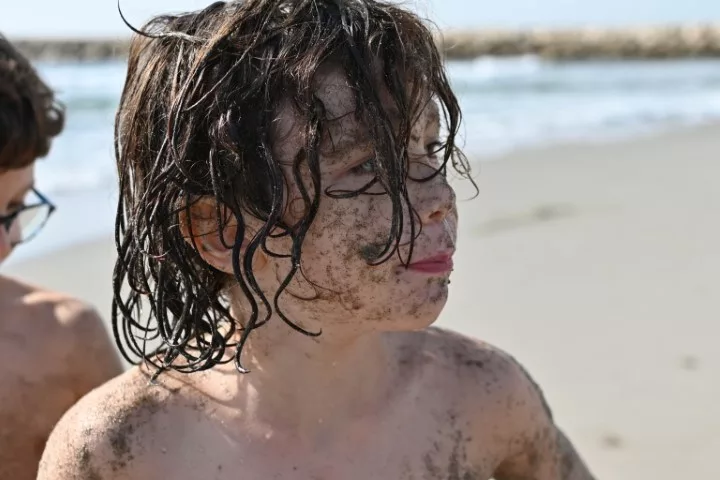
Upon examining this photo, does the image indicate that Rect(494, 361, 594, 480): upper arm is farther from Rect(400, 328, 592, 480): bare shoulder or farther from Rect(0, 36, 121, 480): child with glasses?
Rect(0, 36, 121, 480): child with glasses

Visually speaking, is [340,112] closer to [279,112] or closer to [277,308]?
[279,112]

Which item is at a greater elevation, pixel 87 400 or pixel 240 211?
pixel 240 211

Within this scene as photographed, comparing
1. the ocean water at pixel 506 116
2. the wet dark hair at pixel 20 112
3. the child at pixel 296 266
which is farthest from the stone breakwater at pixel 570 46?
the child at pixel 296 266

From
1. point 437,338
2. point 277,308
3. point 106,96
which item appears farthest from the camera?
point 106,96

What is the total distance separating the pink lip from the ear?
0.24 metres

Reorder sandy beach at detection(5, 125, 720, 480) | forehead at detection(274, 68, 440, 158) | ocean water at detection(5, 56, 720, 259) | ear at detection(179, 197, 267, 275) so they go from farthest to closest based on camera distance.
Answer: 1. ocean water at detection(5, 56, 720, 259)
2. sandy beach at detection(5, 125, 720, 480)
3. ear at detection(179, 197, 267, 275)
4. forehead at detection(274, 68, 440, 158)

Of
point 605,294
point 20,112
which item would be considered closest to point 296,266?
point 20,112

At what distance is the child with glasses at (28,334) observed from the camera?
2.07 m

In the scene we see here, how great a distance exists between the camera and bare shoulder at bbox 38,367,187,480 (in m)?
1.66

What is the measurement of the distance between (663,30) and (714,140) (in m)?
28.8

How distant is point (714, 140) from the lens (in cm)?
851

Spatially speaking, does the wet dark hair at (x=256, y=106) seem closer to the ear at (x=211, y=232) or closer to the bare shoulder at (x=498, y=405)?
the ear at (x=211, y=232)

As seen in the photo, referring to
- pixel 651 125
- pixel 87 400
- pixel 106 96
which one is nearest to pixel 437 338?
pixel 87 400

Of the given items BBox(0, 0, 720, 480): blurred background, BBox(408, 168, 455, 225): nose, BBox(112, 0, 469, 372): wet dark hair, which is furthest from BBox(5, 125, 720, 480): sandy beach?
BBox(112, 0, 469, 372): wet dark hair
